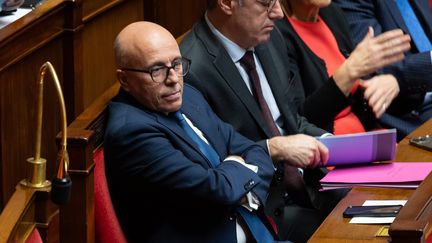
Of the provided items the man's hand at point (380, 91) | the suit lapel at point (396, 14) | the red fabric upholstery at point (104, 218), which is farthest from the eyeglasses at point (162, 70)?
the suit lapel at point (396, 14)

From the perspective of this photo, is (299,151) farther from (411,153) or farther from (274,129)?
(411,153)

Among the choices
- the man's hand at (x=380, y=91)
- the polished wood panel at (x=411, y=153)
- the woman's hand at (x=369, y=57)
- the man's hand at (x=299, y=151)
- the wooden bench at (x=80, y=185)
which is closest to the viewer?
the wooden bench at (x=80, y=185)

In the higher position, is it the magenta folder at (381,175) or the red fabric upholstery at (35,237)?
the red fabric upholstery at (35,237)

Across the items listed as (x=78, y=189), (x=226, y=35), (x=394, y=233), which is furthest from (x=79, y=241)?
(x=226, y=35)

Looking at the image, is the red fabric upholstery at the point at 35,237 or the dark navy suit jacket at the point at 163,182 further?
the dark navy suit jacket at the point at 163,182

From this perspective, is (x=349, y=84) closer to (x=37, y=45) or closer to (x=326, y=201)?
(x=326, y=201)

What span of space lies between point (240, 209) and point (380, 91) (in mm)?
1017

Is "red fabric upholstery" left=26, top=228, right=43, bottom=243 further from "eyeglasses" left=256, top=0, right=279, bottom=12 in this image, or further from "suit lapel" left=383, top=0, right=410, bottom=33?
"suit lapel" left=383, top=0, right=410, bottom=33

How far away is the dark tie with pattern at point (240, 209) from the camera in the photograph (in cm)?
236

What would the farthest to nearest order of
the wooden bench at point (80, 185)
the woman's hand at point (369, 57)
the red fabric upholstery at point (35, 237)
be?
the woman's hand at point (369, 57) → the wooden bench at point (80, 185) → the red fabric upholstery at point (35, 237)

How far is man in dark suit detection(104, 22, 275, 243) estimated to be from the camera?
2.20m

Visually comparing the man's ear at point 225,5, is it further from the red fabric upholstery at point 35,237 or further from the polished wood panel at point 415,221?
the red fabric upholstery at point 35,237

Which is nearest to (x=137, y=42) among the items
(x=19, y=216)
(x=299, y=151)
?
(x=299, y=151)

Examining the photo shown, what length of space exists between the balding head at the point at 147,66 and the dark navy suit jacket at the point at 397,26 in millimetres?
1317
